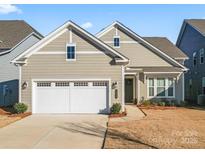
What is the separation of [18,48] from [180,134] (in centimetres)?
1946

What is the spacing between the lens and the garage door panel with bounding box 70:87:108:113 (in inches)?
910

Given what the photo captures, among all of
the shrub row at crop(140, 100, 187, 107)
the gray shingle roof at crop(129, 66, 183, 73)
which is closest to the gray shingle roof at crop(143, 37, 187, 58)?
the gray shingle roof at crop(129, 66, 183, 73)

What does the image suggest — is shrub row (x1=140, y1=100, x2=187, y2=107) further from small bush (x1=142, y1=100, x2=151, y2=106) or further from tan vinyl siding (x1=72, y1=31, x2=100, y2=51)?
tan vinyl siding (x1=72, y1=31, x2=100, y2=51)

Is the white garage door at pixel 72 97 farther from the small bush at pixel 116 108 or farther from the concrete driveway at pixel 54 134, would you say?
the concrete driveway at pixel 54 134

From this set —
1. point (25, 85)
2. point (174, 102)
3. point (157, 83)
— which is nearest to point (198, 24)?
point (157, 83)

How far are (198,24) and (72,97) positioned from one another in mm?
17016

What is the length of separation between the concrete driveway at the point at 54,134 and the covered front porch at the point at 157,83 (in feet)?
34.8

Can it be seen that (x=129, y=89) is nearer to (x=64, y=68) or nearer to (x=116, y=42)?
(x=116, y=42)

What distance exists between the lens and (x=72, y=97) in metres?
23.2

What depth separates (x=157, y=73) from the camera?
29.3 metres

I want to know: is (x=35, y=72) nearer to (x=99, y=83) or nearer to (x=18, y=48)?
(x=99, y=83)

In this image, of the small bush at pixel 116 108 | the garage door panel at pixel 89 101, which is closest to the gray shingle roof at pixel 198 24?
the garage door panel at pixel 89 101

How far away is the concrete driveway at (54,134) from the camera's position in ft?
40.1
